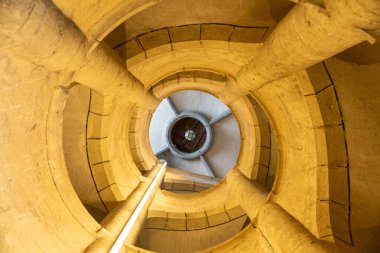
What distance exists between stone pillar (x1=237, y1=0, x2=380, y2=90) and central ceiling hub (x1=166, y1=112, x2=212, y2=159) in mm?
10015

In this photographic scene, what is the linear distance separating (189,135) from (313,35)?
38.5 ft

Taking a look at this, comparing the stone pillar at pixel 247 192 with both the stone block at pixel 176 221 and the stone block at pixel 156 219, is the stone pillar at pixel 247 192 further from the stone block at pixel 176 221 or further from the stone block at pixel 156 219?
the stone block at pixel 156 219

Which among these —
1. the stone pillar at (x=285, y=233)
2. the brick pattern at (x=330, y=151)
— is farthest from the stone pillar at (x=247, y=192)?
the brick pattern at (x=330, y=151)

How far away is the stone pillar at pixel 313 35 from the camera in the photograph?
164cm

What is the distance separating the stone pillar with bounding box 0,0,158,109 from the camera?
149 centimetres

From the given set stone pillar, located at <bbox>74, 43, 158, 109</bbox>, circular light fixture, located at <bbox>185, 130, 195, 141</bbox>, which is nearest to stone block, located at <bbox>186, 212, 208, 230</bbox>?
stone pillar, located at <bbox>74, 43, 158, 109</bbox>

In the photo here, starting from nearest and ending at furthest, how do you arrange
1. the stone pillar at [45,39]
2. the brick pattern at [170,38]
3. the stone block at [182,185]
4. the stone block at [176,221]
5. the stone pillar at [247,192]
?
the stone pillar at [45,39]
the brick pattern at [170,38]
the stone pillar at [247,192]
the stone block at [176,221]
the stone block at [182,185]

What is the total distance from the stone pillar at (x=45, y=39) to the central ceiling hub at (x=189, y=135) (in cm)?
1050

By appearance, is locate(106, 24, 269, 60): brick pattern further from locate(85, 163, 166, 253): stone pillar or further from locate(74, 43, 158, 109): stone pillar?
locate(85, 163, 166, 253): stone pillar

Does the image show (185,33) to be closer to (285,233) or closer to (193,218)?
(285,233)

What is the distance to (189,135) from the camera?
44.8 feet

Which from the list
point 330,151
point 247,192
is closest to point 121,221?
point 247,192

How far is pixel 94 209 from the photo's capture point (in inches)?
180

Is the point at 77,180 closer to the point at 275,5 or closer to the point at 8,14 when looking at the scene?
the point at 8,14
